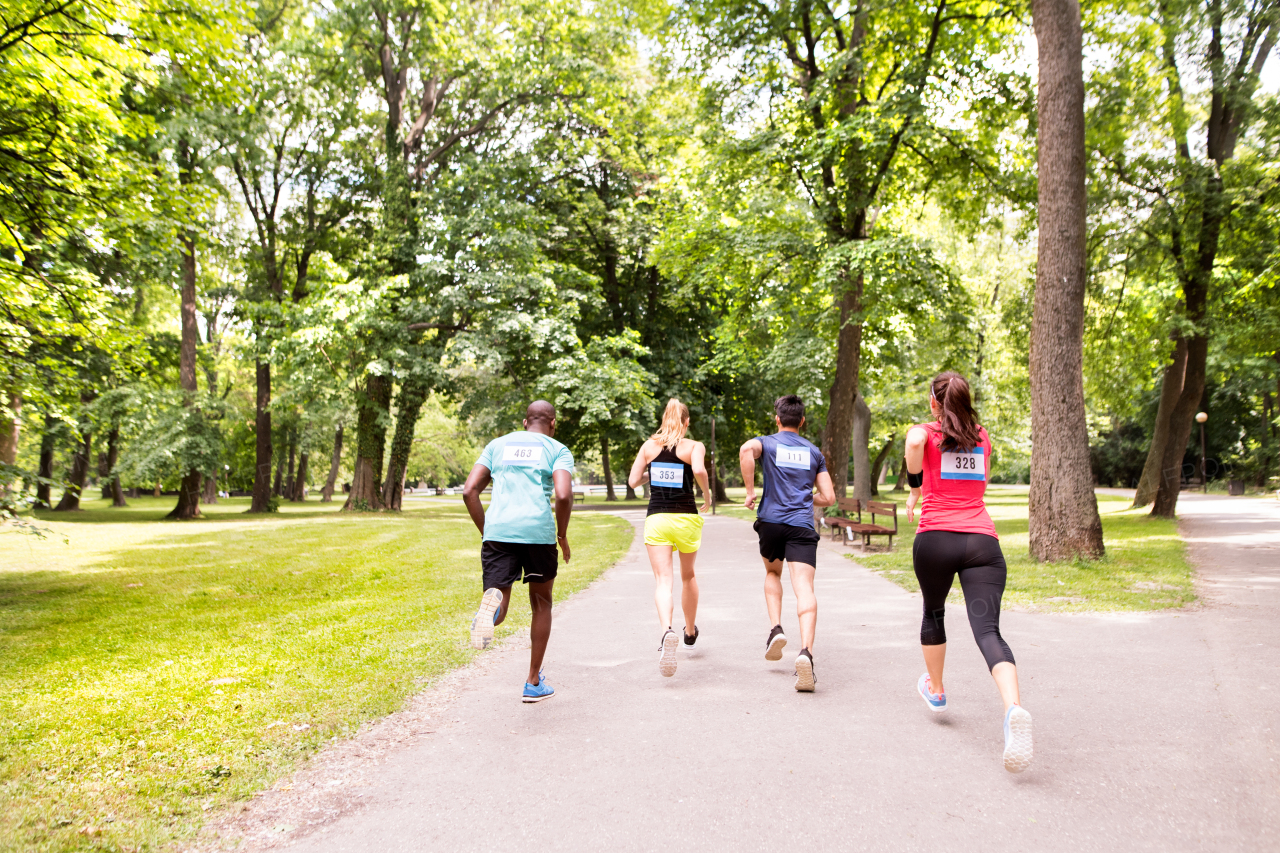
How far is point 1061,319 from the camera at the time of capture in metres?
10.7

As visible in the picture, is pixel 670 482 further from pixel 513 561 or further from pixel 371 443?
pixel 371 443

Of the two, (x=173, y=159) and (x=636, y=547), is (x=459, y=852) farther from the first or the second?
(x=173, y=159)

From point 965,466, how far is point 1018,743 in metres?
1.40

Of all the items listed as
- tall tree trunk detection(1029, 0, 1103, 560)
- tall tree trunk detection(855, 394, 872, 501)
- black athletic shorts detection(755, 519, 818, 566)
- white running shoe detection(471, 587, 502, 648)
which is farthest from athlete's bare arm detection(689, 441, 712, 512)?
tall tree trunk detection(855, 394, 872, 501)

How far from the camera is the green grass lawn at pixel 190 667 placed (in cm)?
369

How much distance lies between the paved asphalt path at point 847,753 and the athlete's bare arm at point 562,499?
3.54 feet

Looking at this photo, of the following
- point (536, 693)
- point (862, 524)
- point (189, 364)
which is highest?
point (189, 364)

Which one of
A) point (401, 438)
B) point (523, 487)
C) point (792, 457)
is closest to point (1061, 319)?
point (792, 457)

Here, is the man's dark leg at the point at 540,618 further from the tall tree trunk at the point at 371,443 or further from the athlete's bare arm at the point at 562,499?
the tall tree trunk at the point at 371,443

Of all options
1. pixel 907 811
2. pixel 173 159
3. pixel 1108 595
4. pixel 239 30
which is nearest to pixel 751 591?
pixel 1108 595

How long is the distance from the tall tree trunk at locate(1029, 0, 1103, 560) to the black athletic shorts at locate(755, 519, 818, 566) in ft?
21.6

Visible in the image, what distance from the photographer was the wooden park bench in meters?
13.8

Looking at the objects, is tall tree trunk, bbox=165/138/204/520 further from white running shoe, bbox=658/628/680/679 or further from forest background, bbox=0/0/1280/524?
white running shoe, bbox=658/628/680/679

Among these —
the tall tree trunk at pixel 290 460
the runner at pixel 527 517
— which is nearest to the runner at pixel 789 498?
the runner at pixel 527 517
